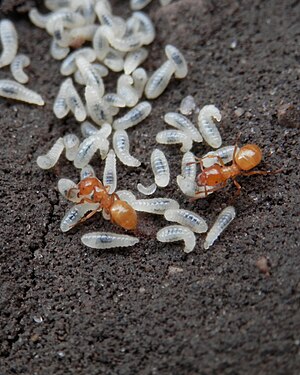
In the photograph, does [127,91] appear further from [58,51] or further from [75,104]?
[58,51]

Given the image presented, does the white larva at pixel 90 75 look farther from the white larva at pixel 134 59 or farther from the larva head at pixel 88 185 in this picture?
the larva head at pixel 88 185

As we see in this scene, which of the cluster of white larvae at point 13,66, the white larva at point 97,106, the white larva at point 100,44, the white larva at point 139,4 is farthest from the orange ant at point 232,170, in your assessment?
the white larva at point 139,4

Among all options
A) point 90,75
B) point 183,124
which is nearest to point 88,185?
point 183,124

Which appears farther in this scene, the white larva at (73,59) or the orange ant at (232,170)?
the white larva at (73,59)

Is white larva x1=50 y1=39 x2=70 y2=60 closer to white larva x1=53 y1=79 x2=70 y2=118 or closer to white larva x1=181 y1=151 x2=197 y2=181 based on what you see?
white larva x1=53 y1=79 x2=70 y2=118

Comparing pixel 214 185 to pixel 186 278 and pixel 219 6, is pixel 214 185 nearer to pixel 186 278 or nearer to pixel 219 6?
pixel 186 278

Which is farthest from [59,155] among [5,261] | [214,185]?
[214,185]
